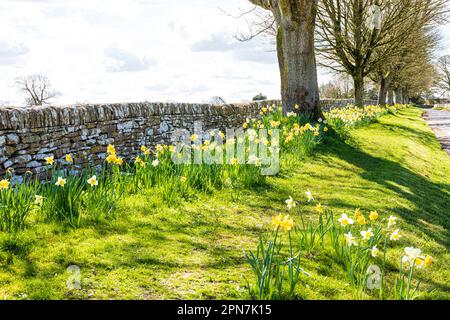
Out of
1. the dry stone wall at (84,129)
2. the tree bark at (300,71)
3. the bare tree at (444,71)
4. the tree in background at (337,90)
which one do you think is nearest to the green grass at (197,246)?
the dry stone wall at (84,129)

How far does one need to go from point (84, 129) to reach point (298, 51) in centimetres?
629

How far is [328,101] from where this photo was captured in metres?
25.8

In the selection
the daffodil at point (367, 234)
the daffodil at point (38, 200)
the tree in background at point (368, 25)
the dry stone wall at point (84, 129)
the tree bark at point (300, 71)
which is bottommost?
the daffodil at point (367, 234)

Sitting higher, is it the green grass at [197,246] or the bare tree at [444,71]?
the bare tree at [444,71]

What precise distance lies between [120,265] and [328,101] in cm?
2359

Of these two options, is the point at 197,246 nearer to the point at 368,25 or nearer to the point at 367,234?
the point at 367,234

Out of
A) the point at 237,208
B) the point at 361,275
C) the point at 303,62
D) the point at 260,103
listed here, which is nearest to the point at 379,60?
the point at 260,103

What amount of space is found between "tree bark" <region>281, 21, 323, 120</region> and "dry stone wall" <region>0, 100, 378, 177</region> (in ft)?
7.98

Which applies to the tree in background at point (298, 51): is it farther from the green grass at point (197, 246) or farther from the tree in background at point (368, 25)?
the tree in background at point (368, 25)

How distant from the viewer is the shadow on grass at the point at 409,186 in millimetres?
6262

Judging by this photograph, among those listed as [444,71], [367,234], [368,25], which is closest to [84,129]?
[367,234]

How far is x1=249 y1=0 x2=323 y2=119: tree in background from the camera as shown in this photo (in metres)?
11.3

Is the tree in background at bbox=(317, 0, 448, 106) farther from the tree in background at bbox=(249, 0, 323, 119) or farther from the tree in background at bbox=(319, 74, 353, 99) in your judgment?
the tree in background at bbox=(319, 74, 353, 99)

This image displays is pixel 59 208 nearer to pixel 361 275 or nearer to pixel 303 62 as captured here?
pixel 361 275
